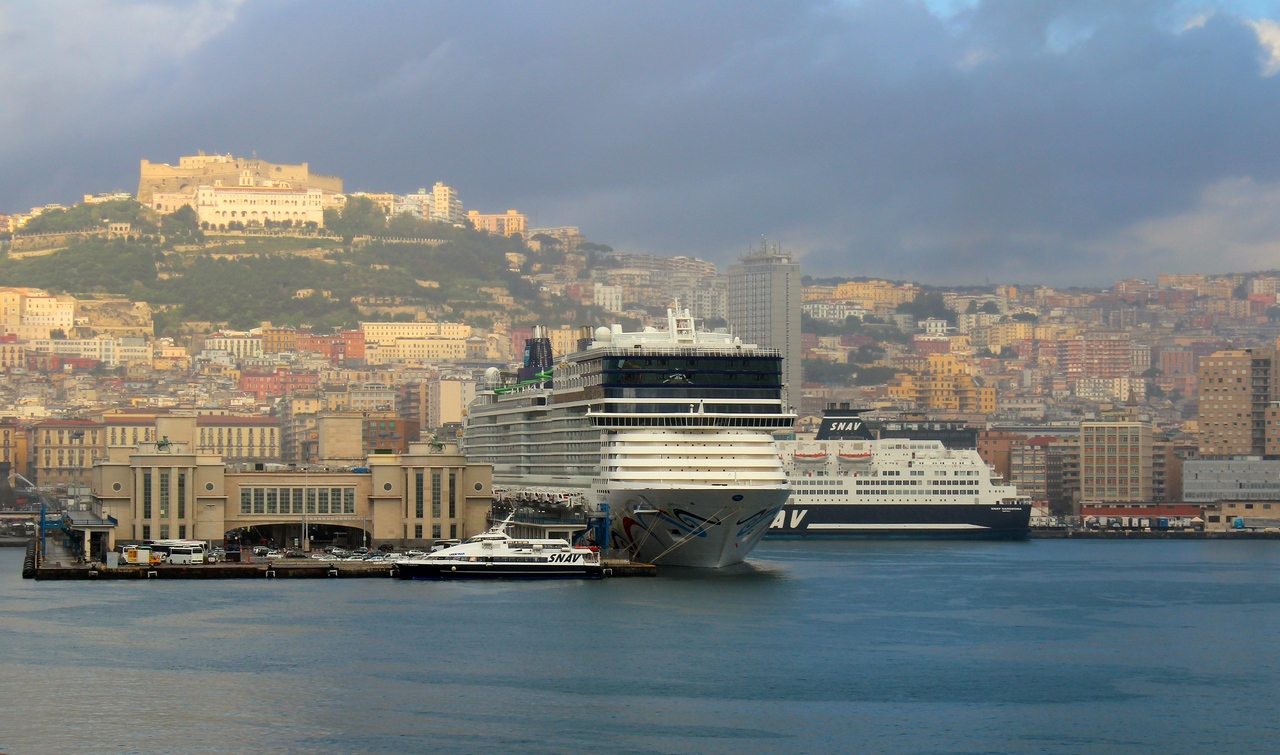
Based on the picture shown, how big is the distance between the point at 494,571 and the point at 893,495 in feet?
101

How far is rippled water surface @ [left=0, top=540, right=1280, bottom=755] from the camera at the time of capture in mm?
26297

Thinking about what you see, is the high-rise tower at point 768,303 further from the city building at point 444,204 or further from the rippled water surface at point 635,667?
the rippled water surface at point 635,667

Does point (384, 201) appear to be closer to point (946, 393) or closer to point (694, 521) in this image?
point (946, 393)

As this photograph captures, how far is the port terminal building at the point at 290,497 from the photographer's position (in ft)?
165

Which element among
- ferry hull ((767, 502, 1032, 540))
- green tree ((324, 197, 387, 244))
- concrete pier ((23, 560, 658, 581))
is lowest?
ferry hull ((767, 502, 1032, 540))

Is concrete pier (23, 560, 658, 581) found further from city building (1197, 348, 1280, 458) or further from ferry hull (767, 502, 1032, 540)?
city building (1197, 348, 1280, 458)

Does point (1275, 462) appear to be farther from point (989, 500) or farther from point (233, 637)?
point (233, 637)

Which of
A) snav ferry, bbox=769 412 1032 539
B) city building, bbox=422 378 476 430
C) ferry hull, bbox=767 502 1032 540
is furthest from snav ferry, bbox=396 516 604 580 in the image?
city building, bbox=422 378 476 430

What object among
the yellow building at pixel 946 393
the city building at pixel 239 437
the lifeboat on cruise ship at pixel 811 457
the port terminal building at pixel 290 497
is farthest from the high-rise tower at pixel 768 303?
the port terminal building at pixel 290 497

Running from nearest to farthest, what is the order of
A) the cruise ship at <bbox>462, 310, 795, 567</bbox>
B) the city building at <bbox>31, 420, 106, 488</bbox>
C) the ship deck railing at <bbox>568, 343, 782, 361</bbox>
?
1. the cruise ship at <bbox>462, 310, 795, 567</bbox>
2. the ship deck railing at <bbox>568, 343, 782, 361</bbox>
3. the city building at <bbox>31, 420, 106, 488</bbox>

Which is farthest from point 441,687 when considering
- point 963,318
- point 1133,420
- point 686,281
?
point 963,318

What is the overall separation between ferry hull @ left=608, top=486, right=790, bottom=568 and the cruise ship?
34mm

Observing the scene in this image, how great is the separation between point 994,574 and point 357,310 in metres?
114

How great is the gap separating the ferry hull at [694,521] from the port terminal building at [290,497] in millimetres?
6904
